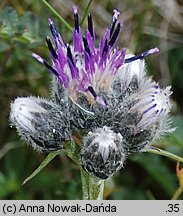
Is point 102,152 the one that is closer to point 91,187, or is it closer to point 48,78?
point 91,187

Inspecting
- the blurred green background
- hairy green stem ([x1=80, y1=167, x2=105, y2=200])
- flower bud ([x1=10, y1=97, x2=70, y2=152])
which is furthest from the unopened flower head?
the blurred green background

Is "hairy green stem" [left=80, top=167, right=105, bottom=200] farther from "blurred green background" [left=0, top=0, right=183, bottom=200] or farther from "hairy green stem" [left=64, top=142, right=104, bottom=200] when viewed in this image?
"blurred green background" [left=0, top=0, right=183, bottom=200]

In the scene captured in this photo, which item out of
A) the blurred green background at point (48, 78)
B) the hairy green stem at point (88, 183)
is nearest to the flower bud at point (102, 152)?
the hairy green stem at point (88, 183)

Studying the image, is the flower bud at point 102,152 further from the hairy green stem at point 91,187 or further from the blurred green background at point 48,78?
the blurred green background at point 48,78

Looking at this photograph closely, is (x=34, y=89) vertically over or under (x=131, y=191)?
over

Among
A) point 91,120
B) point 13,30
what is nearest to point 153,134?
point 91,120

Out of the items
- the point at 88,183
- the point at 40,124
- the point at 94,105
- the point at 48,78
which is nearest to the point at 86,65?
the point at 94,105

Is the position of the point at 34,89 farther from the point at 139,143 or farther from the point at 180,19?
the point at 139,143
